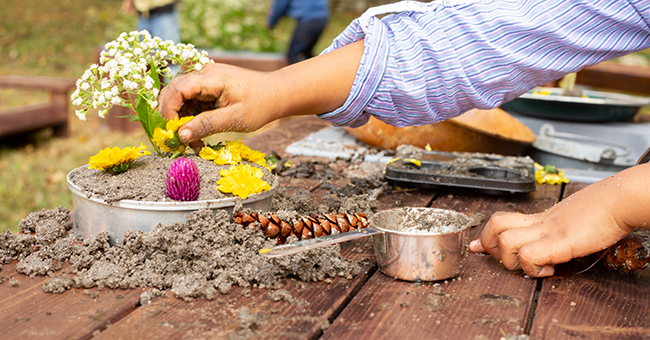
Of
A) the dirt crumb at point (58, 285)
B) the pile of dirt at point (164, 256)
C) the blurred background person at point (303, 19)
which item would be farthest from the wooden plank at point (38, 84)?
the dirt crumb at point (58, 285)

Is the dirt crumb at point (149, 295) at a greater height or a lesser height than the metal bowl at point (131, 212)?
lesser

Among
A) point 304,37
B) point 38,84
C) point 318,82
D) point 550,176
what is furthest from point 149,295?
point 304,37

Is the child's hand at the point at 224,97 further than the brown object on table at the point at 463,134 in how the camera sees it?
No

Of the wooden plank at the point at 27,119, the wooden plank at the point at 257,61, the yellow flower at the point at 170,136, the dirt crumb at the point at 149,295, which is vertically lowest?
the wooden plank at the point at 27,119

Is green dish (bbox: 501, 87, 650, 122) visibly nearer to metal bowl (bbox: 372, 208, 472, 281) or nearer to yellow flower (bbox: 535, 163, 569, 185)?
yellow flower (bbox: 535, 163, 569, 185)

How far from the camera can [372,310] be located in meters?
0.84

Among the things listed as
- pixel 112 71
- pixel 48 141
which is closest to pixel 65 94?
pixel 48 141

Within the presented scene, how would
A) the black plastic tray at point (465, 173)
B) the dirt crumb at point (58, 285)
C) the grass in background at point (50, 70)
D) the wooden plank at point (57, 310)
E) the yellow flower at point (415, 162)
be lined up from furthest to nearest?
the grass in background at point (50, 70) < the yellow flower at point (415, 162) < the black plastic tray at point (465, 173) < the dirt crumb at point (58, 285) < the wooden plank at point (57, 310)

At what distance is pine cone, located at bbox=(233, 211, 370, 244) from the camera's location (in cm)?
101

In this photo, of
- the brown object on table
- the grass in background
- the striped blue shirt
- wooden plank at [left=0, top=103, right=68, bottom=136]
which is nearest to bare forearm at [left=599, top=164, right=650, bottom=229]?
the striped blue shirt

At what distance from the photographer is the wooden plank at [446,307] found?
777 millimetres

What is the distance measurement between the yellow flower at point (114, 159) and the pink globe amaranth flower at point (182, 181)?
0.16m

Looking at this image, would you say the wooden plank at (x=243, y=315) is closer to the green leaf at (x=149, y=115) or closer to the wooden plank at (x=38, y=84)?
the green leaf at (x=149, y=115)

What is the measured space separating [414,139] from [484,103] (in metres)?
0.78
